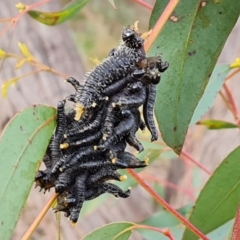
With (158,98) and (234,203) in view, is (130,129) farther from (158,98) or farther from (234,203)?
(234,203)

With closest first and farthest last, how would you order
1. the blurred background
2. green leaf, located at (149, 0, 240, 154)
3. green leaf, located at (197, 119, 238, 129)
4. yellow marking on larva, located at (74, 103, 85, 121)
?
yellow marking on larva, located at (74, 103, 85, 121), green leaf, located at (149, 0, 240, 154), green leaf, located at (197, 119, 238, 129), the blurred background

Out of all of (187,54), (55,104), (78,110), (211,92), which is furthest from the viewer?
(55,104)

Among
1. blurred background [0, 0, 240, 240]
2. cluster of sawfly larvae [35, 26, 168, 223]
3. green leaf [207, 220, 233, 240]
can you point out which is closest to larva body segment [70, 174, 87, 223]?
cluster of sawfly larvae [35, 26, 168, 223]

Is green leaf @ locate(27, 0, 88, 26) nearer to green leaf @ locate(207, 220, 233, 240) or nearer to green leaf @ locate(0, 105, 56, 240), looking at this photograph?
green leaf @ locate(0, 105, 56, 240)

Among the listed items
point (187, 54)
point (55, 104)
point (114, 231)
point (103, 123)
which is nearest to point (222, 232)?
point (114, 231)

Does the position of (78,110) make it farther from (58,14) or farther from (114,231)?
(58,14)

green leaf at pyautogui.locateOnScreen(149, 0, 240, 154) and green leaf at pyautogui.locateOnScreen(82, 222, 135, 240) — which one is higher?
green leaf at pyautogui.locateOnScreen(149, 0, 240, 154)
